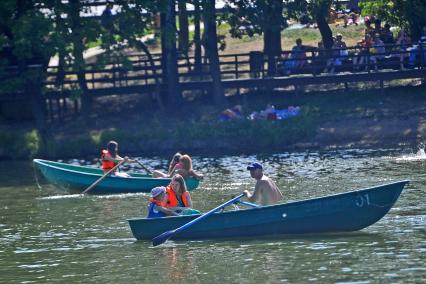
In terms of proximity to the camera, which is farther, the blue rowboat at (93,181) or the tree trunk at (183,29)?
the tree trunk at (183,29)

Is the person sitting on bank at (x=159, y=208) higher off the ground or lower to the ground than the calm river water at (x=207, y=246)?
higher

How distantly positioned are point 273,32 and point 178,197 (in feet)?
77.6

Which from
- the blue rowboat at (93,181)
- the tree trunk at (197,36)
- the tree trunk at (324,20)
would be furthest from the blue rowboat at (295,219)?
the tree trunk at (324,20)

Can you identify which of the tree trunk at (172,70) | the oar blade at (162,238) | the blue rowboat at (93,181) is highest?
the tree trunk at (172,70)

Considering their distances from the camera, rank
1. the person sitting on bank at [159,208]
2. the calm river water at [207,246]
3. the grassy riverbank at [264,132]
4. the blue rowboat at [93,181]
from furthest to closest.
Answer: the grassy riverbank at [264,132] → the blue rowboat at [93,181] → the person sitting on bank at [159,208] → the calm river water at [207,246]

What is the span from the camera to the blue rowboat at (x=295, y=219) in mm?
21062

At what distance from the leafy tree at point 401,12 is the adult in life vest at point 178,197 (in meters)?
20.9

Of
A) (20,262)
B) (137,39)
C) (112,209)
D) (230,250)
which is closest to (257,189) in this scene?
(230,250)

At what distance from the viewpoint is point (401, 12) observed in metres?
42.0

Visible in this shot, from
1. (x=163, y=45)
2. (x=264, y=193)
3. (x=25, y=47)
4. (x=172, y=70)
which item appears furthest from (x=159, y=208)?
(x=163, y=45)

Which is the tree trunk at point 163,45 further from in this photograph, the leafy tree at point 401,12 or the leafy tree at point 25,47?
the leafy tree at point 401,12

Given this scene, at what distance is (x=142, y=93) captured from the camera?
4638 cm

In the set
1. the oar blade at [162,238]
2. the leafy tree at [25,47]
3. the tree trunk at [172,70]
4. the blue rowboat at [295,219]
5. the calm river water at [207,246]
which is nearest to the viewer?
the calm river water at [207,246]

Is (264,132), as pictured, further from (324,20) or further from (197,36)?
(324,20)
